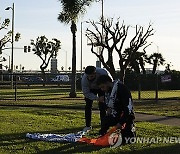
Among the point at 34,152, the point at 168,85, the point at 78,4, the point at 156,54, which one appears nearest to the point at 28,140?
the point at 34,152

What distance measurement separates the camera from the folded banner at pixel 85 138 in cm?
824

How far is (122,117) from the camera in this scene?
26.5 feet

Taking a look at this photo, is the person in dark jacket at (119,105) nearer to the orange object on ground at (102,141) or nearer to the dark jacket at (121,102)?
the dark jacket at (121,102)

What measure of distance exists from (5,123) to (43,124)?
95cm

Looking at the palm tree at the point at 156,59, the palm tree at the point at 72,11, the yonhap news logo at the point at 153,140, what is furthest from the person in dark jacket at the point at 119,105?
the palm tree at the point at 156,59

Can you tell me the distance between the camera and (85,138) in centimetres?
888

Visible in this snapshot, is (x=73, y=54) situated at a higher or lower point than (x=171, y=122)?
higher

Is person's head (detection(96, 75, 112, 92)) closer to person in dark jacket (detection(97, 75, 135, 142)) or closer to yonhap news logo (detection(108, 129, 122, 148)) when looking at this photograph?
person in dark jacket (detection(97, 75, 135, 142))

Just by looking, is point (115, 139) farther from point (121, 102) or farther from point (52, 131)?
point (52, 131)

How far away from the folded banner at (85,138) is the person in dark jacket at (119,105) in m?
0.15

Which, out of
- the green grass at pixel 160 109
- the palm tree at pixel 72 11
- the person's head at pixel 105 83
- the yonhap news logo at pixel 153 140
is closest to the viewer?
the person's head at pixel 105 83

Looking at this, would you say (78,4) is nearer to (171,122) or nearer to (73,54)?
(73,54)

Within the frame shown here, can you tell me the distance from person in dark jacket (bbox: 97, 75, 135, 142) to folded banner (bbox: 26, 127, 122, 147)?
5.8 inches

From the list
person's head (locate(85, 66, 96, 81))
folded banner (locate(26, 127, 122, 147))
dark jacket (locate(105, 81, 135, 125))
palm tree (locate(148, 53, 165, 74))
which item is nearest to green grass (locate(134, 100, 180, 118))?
person's head (locate(85, 66, 96, 81))
